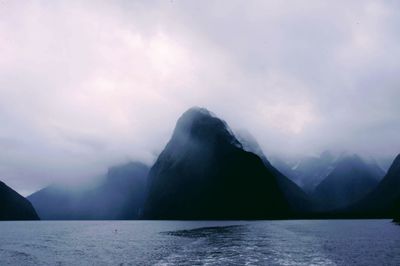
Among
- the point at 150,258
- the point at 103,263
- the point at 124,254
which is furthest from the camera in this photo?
the point at 124,254

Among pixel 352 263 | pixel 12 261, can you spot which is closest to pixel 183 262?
pixel 352 263

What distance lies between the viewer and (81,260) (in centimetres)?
6400

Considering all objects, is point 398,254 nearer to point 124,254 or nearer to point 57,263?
point 124,254

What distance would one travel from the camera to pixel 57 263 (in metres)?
61.3

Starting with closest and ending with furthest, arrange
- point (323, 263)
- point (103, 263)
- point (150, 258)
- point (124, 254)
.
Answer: point (323, 263)
point (103, 263)
point (150, 258)
point (124, 254)

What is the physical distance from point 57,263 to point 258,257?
1225 inches

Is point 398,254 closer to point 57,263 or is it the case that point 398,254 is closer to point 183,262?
point 183,262

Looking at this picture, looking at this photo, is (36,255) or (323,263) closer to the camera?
(323,263)

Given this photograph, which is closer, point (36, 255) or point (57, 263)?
point (57, 263)

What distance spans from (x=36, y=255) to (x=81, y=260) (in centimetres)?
1409

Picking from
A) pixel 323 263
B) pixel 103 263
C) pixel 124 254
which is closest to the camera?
pixel 323 263

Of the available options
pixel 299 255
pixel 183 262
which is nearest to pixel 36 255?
pixel 183 262

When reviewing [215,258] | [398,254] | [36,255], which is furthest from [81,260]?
[398,254]

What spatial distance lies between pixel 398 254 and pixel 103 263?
4790cm
